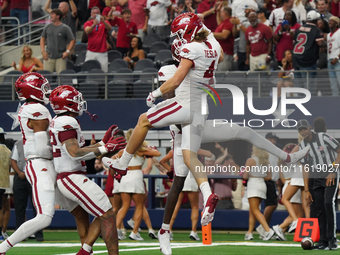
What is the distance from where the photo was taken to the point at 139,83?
597 inches

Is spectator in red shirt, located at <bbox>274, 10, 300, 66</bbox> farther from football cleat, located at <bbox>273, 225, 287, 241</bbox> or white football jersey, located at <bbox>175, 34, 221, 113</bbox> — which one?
white football jersey, located at <bbox>175, 34, 221, 113</bbox>

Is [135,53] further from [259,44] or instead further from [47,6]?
[47,6]

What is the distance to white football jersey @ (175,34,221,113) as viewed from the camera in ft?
22.5

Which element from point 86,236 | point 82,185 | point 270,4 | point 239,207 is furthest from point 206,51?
point 270,4

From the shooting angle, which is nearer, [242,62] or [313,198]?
[313,198]

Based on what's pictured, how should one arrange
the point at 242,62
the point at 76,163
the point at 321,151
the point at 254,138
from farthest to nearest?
the point at 242,62
the point at 321,151
the point at 254,138
the point at 76,163

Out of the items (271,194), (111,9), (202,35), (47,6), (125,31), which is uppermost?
(47,6)

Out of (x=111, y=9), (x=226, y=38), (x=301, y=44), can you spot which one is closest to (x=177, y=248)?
(x=301, y=44)

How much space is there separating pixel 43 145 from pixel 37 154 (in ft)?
0.42

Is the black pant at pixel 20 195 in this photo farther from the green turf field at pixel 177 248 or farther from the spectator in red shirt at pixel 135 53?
the spectator in red shirt at pixel 135 53

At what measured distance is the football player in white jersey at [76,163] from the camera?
22.5 ft

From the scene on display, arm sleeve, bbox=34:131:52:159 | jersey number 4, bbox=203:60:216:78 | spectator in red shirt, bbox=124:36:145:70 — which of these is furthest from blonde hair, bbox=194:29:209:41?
spectator in red shirt, bbox=124:36:145:70

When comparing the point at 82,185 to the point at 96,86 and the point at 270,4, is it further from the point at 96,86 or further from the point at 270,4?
the point at 270,4

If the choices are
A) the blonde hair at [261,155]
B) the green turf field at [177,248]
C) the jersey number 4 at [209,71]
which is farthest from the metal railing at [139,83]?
the jersey number 4 at [209,71]
